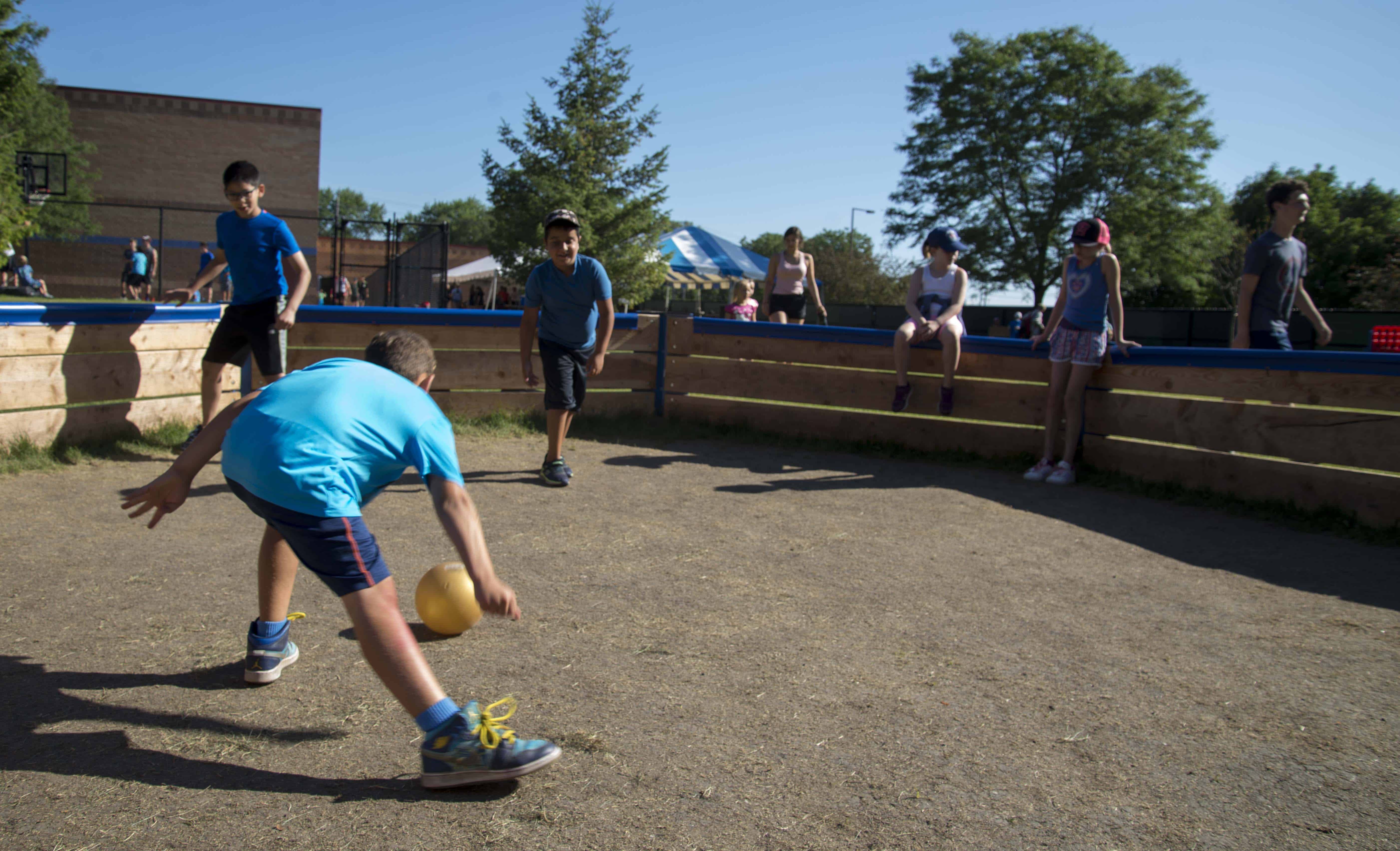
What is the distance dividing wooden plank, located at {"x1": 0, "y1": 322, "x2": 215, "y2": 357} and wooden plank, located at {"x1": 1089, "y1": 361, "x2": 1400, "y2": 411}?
7639 millimetres

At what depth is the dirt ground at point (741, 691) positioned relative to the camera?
245 cm

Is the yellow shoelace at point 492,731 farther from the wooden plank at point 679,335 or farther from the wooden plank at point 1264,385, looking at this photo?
the wooden plank at point 679,335

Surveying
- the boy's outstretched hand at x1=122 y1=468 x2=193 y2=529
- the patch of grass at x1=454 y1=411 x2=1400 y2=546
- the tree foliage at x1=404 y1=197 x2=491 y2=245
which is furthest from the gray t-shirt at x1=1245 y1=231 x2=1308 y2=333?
the tree foliage at x1=404 y1=197 x2=491 y2=245

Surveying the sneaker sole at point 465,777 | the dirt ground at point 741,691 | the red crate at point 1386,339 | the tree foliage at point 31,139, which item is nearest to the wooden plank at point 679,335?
the dirt ground at point 741,691

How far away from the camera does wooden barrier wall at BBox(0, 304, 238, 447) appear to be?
657cm

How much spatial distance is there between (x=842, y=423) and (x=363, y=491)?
6876 millimetres

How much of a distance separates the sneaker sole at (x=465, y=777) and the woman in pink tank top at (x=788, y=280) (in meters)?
7.96

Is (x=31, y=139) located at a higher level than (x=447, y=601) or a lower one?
higher

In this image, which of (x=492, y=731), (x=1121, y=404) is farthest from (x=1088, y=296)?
(x=492, y=731)

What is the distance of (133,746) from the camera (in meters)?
2.75

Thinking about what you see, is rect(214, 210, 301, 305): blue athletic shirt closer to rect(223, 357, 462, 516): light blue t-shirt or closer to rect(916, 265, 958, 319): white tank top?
rect(223, 357, 462, 516): light blue t-shirt

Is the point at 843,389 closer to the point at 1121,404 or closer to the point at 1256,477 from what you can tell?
the point at 1121,404

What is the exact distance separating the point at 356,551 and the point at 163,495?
71cm

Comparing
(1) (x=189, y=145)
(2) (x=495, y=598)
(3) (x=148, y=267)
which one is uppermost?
(1) (x=189, y=145)
